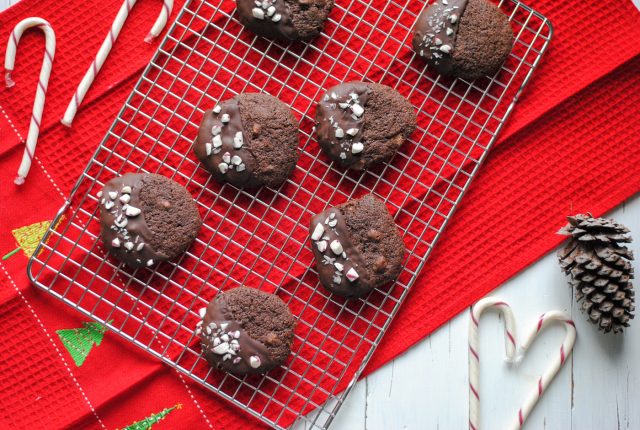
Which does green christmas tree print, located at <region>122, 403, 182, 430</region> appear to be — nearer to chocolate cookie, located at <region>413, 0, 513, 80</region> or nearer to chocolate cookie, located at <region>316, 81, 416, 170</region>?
chocolate cookie, located at <region>316, 81, 416, 170</region>

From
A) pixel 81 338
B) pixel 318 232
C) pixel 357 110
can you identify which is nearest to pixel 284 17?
pixel 357 110

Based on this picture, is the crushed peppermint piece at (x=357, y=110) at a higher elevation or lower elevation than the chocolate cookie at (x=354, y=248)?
higher

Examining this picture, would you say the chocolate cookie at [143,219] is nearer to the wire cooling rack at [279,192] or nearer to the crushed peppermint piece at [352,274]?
the wire cooling rack at [279,192]

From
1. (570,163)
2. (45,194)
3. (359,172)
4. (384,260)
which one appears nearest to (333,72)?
(359,172)

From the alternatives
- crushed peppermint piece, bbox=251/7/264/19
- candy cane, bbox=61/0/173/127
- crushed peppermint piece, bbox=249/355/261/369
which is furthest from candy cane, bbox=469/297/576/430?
candy cane, bbox=61/0/173/127

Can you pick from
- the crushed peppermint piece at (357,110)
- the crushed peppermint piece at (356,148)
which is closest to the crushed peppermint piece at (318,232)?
the crushed peppermint piece at (356,148)

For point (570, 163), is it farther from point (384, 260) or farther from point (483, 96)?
point (384, 260)
